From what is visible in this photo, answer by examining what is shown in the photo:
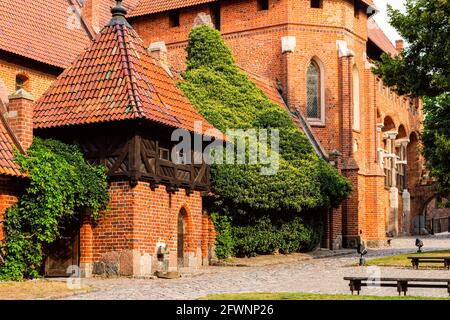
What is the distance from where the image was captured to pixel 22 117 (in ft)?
64.5

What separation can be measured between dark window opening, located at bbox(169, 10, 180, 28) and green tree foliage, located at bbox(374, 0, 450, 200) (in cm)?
1370

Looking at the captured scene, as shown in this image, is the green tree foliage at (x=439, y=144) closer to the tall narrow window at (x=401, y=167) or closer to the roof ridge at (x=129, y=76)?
the roof ridge at (x=129, y=76)

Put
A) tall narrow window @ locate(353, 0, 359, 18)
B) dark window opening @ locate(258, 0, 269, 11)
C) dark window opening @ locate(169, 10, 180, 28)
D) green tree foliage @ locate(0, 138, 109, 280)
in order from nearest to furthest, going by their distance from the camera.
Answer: green tree foliage @ locate(0, 138, 109, 280) → dark window opening @ locate(258, 0, 269, 11) → tall narrow window @ locate(353, 0, 359, 18) → dark window opening @ locate(169, 10, 180, 28)

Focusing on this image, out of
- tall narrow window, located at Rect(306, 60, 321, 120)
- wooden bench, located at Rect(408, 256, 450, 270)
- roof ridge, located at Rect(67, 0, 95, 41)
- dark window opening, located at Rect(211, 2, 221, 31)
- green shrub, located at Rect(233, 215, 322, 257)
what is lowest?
wooden bench, located at Rect(408, 256, 450, 270)

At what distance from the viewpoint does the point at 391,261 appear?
25031 millimetres

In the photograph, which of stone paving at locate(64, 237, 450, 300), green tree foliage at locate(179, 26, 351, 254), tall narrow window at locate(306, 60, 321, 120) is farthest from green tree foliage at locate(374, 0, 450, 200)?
tall narrow window at locate(306, 60, 321, 120)

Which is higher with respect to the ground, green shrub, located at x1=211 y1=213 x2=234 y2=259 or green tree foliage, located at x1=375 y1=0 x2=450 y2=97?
green tree foliage, located at x1=375 y1=0 x2=450 y2=97

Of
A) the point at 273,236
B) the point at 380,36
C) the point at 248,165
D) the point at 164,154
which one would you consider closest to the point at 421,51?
the point at 248,165

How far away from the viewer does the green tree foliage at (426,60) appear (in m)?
26.0

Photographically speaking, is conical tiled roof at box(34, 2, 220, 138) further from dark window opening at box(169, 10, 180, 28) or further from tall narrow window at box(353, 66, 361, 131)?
tall narrow window at box(353, 66, 361, 131)

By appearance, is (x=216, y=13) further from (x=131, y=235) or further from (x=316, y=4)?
(x=131, y=235)

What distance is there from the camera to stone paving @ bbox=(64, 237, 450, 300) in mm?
16000

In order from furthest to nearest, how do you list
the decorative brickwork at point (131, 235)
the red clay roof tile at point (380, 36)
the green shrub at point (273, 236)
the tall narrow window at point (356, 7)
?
the red clay roof tile at point (380, 36)
the tall narrow window at point (356, 7)
the green shrub at point (273, 236)
the decorative brickwork at point (131, 235)

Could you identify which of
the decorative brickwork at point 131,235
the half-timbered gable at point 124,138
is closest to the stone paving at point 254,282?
the decorative brickwork at point 131,235
